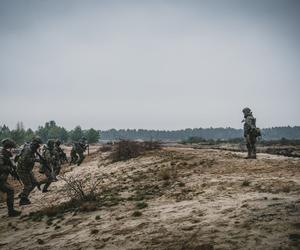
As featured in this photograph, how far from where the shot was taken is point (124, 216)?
8281mm

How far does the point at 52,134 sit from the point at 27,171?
126739 mm

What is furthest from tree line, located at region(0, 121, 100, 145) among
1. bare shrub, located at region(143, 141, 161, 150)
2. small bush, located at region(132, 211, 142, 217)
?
small bush, located at region(132, 211, 142, 217)

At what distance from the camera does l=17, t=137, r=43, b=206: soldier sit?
1245 centimetres

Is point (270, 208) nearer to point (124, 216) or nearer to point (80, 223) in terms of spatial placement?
point (124, 216)

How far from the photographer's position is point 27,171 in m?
12.7

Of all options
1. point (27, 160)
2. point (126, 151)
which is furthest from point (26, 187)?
point (126, 151)

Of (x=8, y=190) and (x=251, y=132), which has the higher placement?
(x=251, y=132)

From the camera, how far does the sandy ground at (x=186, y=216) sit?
5839 mm

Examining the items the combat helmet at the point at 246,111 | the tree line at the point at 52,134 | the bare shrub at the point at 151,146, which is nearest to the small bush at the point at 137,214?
the combat helmet at the point at 246,111

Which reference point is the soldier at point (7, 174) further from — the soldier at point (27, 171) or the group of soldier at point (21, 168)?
the soldier at point (27, 171)

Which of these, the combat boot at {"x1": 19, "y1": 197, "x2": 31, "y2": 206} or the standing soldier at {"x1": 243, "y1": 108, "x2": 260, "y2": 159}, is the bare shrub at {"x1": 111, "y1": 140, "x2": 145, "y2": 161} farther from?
the combat boot at {"x1": 19, "y1": 197, "x2": 31, "y2": 206}

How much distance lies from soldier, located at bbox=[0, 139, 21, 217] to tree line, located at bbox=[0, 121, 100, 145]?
9738 cm

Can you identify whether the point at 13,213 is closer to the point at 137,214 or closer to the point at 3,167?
the point at 3,167

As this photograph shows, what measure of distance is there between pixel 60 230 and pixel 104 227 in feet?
4.14
